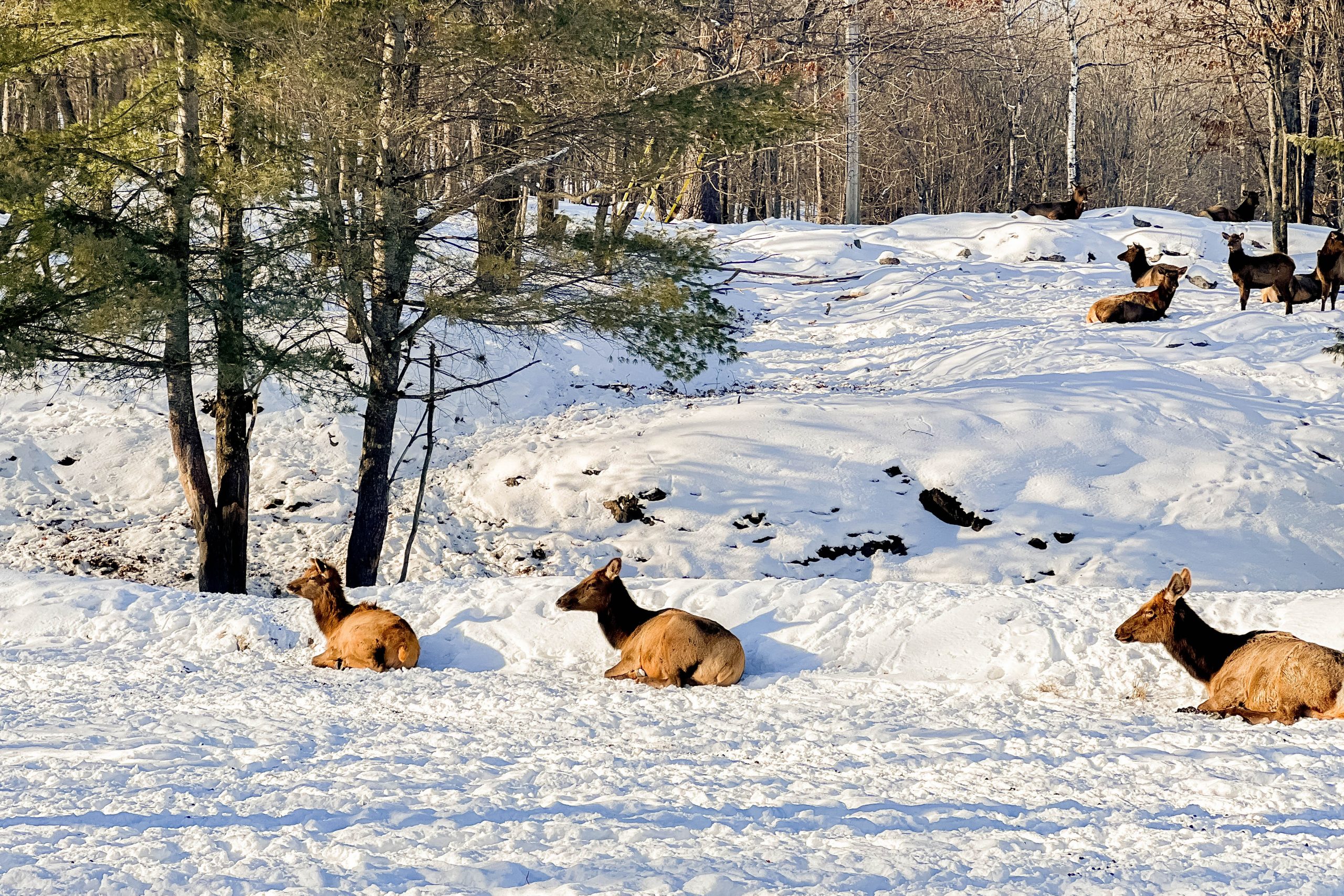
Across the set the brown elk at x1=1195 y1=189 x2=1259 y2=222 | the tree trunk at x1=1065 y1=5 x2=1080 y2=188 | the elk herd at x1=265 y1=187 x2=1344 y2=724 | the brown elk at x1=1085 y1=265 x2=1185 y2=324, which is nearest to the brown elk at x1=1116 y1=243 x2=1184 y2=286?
the brown elk at x1=1085 y1=265 x2=1185 y2=324

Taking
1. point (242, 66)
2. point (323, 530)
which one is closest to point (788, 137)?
point (242, 66)

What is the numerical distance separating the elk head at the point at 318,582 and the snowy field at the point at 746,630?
361mm

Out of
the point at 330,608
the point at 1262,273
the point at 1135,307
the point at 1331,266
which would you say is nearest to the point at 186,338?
the point at 330,608

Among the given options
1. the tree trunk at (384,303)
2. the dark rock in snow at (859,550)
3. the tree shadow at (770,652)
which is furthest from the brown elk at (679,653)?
the dark rock in snow at (859,550)

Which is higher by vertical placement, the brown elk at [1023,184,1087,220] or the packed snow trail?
the brown elk at [1023,184,1087,220]

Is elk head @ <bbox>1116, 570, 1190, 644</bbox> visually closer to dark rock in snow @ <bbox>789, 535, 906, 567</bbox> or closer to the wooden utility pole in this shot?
dark rock in snow @ <bbox>789, 535, 906, 567</bbox>

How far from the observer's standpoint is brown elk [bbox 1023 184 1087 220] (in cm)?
3008

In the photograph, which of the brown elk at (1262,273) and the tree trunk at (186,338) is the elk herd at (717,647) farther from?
the brown elk at (1262,273)

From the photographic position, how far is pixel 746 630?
834 cm

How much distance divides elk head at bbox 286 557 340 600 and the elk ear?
19.2 ft

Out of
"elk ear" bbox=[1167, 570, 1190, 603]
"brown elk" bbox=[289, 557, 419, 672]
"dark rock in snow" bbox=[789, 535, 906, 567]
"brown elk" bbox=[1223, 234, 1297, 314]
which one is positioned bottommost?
"dark rock in snow" bbox=[789, 535, 906, 567]

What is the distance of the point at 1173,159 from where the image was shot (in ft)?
195

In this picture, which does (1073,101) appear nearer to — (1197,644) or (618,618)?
(1197,644)

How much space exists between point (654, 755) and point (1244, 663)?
3.51 meters
